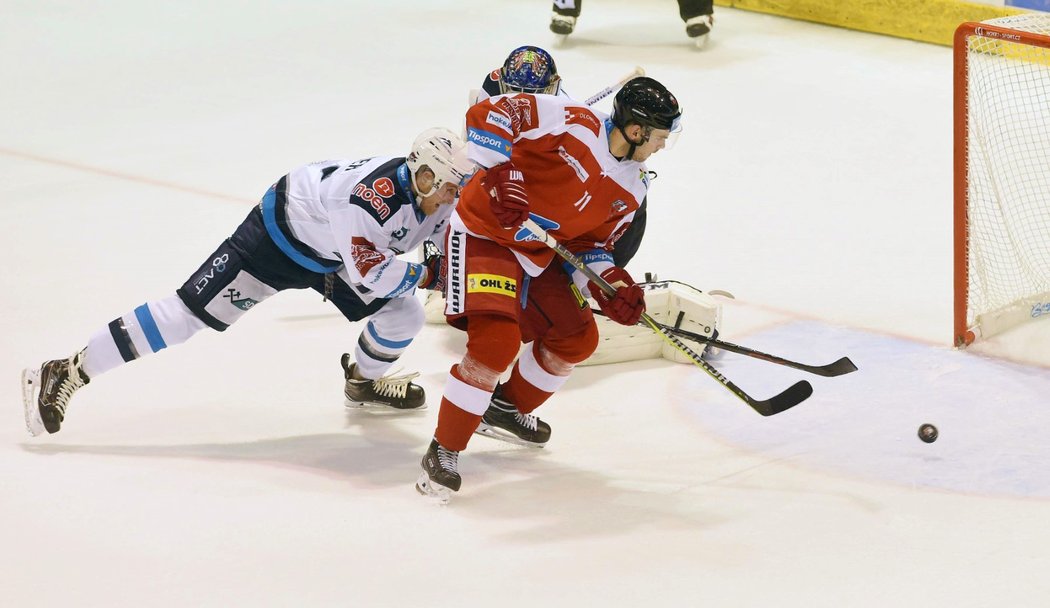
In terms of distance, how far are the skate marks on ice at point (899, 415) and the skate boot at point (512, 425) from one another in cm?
48

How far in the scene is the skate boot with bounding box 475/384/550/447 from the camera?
11.4 ft

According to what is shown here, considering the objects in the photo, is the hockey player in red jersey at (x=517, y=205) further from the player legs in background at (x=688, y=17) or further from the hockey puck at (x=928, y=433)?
the player legs in background at (x=688, y=17)

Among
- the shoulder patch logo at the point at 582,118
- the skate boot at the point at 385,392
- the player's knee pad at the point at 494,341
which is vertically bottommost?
the skate boot at the point at 385,392

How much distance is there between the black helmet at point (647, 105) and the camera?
3.02 metres

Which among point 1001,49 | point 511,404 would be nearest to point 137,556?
point 511,404

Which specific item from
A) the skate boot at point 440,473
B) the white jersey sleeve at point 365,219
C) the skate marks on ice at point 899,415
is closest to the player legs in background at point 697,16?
the skate marks on ice at point 899,415

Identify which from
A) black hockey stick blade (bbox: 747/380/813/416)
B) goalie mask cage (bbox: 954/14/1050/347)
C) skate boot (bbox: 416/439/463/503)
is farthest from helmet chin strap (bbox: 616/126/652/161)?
goalie mask cage (bbox: 954/14/1050/347)

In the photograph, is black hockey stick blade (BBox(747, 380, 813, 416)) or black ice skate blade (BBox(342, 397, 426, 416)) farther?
black ice skate blade (BBox(342, 397, 426, 416))

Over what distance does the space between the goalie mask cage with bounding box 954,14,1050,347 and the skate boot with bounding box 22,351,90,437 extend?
259cm

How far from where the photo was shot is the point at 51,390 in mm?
3400

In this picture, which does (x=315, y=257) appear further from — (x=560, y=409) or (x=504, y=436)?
(x=560, y=409)

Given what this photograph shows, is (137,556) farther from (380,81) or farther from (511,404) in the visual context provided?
(380,81)

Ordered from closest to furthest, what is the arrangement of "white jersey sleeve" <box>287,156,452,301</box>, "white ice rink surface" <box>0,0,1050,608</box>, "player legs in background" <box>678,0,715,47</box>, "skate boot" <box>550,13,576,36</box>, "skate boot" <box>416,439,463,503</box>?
1. "white ice rink surface" <box>0,0,1050,608</box>
2. "skate boot" <box>416,439,463,503</box>
3. "white jersey sleeve" <box>287,156,452,301</box>
4. "player legs in background" <box>678,0,715,47</box>
5. "skate boot" <box>550,13,576,36</box>

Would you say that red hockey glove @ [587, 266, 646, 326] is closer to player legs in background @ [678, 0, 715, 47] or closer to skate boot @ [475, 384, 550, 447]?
skate boot @ [475, 384, 550, 447]
